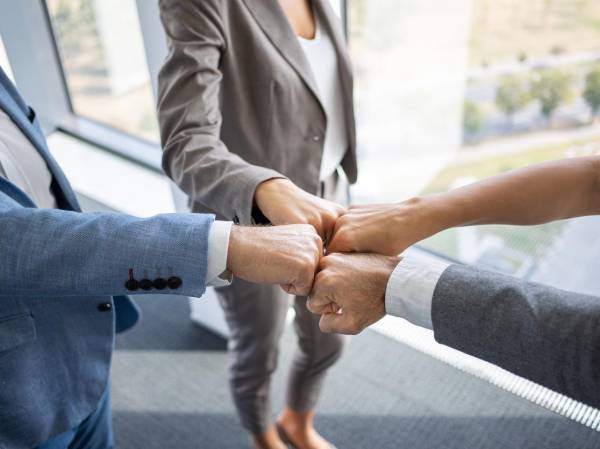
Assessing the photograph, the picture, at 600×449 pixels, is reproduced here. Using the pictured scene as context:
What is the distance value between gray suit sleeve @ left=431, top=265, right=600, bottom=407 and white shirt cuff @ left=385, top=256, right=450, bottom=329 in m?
0.03

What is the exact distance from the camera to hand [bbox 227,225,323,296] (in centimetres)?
126

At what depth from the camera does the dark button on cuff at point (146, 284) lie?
1.16m

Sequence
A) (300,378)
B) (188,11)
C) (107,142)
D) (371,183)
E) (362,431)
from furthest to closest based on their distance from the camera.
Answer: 1. (107,142)
2. (371,183)
3. (362,431)
4. (300,378)
5. (188,11)

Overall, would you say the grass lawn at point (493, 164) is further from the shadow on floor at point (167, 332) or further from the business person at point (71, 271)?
the business person at point (71, 271)

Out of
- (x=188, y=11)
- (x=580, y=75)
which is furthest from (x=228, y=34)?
(x=580, y=75)

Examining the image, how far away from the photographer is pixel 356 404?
239 centimetres

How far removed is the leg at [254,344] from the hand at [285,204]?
17.1 inches

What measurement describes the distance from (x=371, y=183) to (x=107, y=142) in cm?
152

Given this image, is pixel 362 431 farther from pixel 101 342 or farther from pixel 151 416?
pixel 101 342

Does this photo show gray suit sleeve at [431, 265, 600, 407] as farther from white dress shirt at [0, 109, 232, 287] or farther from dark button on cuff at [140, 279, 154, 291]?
dark button on cuff at [140, 279, 154, 291]

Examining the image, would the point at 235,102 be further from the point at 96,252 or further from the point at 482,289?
the point at 482,289

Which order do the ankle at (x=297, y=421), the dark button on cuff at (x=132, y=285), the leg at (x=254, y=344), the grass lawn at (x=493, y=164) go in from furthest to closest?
the grass lawn at (x=493, y=164), the ankle at (x=297, y=421), the leg at (x=254, y=344), the dark button on cuff at (x=132, y=285)

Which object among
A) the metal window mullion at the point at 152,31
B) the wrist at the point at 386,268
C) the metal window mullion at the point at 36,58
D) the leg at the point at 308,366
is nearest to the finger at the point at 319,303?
the wrist at the point at 386,268

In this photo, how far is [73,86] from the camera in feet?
11.7
